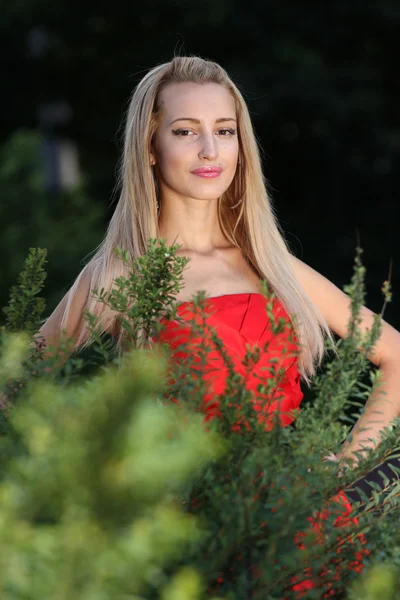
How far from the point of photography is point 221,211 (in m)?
3.20

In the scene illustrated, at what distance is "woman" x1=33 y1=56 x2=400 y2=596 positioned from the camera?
292 centimetres

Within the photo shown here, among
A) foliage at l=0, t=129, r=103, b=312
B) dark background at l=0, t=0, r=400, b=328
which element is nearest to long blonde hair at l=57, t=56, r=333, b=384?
foliage at l=0, t=129, r=103, b=312

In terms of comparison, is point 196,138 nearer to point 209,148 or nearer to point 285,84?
point 209,148

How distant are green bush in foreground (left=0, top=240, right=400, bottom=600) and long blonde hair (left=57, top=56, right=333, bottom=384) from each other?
121 cm

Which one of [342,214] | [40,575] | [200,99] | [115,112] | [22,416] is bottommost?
[40,575]

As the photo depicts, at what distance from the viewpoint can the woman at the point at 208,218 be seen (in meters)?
2.92

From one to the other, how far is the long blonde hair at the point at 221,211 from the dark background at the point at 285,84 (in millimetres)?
9663

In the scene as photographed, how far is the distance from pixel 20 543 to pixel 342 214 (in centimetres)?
1454

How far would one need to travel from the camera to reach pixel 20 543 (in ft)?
2.89

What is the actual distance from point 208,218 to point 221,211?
0.10 metres

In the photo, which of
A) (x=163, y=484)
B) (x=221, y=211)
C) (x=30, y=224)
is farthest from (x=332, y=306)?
(x=30, y=224)

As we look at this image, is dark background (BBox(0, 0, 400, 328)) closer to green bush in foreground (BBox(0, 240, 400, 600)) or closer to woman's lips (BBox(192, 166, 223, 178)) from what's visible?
woman's lips (BBox(192, 166, 223, 178))

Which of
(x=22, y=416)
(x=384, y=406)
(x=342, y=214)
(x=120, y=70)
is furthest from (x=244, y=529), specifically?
(x=120, y=70)

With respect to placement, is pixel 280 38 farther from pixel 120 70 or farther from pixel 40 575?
pixel 40 575
